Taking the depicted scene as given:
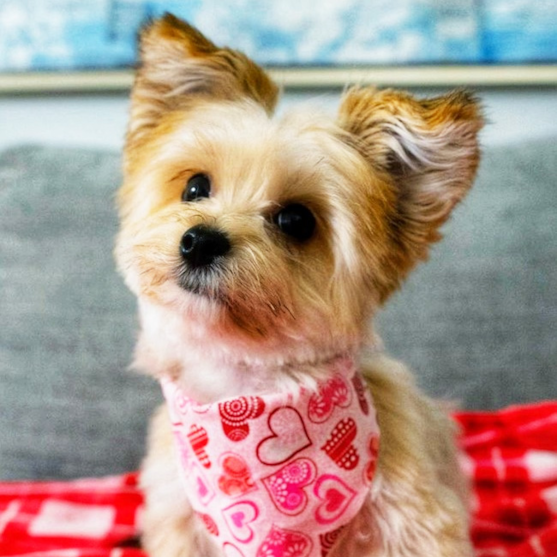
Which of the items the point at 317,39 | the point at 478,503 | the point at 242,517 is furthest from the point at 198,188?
the point at 317,39

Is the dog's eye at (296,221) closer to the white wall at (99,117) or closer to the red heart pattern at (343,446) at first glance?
the red heart pattern at (343,446)

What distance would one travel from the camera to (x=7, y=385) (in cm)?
156

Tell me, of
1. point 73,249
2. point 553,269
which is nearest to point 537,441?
point 553,269

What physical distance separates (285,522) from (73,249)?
0.90 m

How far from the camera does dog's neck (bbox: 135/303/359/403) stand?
1.02 meters

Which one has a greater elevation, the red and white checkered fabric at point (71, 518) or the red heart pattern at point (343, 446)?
the red heart pattern at point (343, 446)

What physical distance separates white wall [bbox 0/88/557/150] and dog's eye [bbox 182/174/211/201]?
3.09 feet

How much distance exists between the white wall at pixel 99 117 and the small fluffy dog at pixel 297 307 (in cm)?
95

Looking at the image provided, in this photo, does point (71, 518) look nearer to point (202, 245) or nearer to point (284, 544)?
point (284, 544)

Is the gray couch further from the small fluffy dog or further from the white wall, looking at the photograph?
the small fluffy dog

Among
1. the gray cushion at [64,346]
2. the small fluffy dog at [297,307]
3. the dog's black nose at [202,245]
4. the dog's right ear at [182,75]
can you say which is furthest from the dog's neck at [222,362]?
the gray cushion at [64,346]

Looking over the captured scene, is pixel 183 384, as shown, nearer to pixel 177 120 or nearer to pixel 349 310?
pixel 349 310

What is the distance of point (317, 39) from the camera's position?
6.30 ft

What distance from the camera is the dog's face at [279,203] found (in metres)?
0.92
